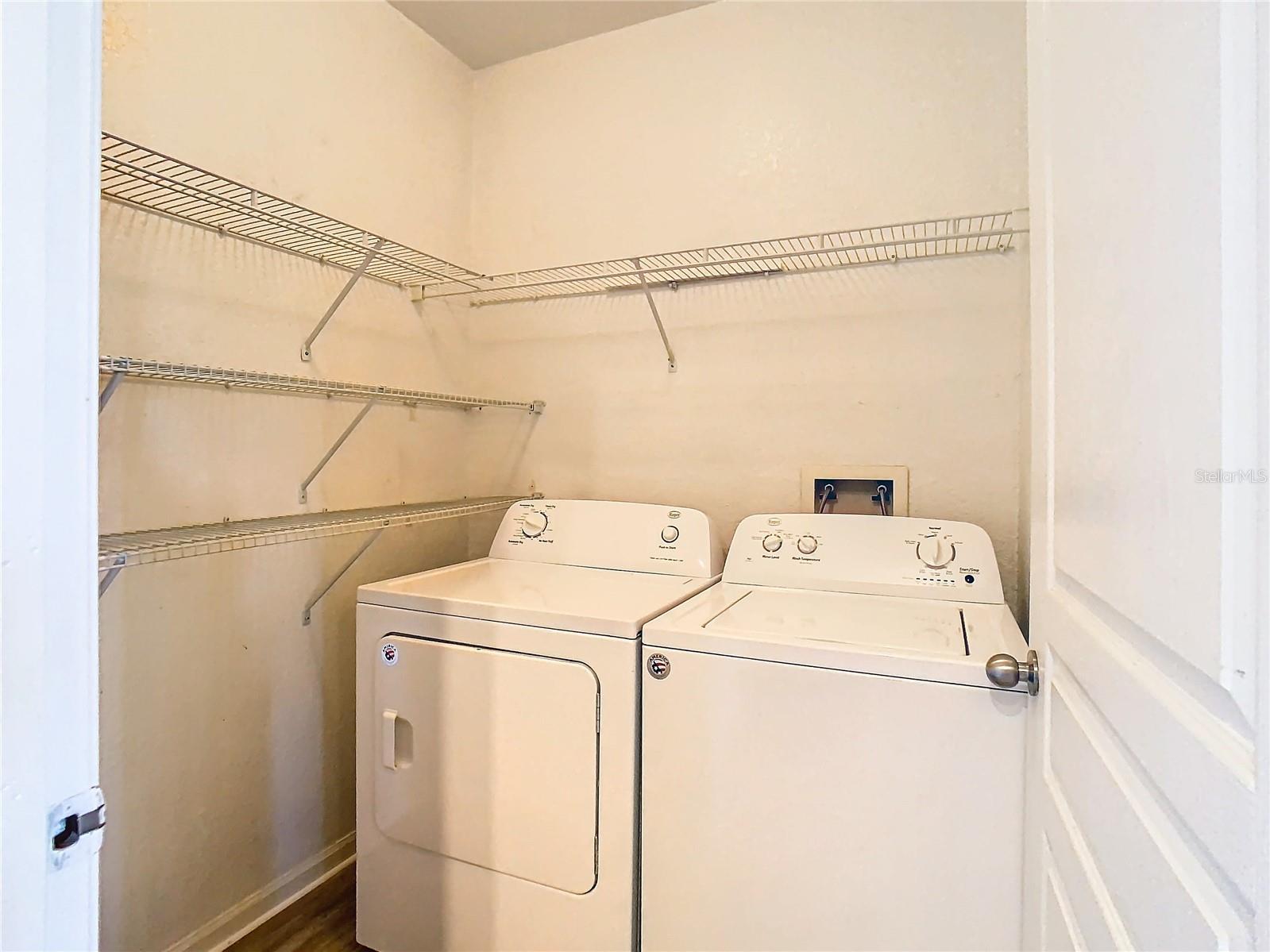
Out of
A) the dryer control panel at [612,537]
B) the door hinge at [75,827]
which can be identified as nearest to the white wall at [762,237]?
the dryer control panel at [612,537]

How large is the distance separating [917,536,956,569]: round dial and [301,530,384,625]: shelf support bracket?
1.48 m

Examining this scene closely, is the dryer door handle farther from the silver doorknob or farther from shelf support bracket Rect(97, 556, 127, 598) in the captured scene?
the silver doorknob

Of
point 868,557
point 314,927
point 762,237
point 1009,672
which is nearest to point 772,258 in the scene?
point 762,237

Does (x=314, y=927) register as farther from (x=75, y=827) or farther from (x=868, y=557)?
(x=868, y=557)

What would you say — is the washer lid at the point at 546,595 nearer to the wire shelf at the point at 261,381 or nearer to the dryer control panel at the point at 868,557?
the dryer control panel at the point at 868,557

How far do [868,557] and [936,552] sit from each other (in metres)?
0.15

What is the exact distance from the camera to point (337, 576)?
1898 mm

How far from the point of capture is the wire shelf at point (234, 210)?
1275 millimetres

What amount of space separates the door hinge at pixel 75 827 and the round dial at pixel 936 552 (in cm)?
154

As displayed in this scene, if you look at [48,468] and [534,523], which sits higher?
[48,468]

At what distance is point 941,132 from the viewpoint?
1781mm

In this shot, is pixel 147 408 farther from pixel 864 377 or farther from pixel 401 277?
pixel 864 377

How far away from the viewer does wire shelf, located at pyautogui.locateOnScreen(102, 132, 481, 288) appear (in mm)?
1275

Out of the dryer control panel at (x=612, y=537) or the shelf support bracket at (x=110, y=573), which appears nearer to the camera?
the shelf support bracket at (x=110, y=573)
